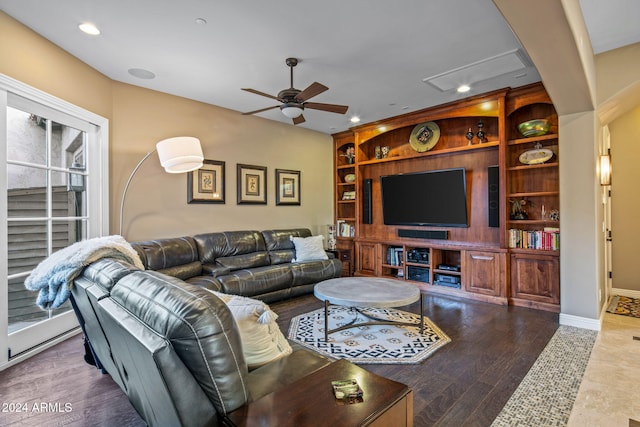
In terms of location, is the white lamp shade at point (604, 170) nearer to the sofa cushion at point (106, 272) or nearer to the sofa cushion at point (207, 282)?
the sofa cushion at point (207, 282)

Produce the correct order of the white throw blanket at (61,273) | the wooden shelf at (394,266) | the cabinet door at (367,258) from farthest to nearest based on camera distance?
1. the cabinet door at (367,258)
2. the wooden shelf at (394,266)
3. the white throw blanket at (61,273)

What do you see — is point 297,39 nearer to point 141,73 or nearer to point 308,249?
point 141,73

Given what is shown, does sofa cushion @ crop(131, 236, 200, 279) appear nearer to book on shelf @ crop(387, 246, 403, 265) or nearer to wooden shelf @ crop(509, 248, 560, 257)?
book on shelf @ crop(387, 246, 403, 265)

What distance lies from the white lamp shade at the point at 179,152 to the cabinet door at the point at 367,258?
10.9 feet

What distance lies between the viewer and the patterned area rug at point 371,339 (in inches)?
106

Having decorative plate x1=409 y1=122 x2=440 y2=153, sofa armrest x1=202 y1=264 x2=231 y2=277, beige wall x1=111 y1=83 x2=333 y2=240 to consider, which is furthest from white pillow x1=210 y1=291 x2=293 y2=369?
decorative plate x1=409 y1=122 x2=440 y2=153

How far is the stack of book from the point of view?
3.84 metres

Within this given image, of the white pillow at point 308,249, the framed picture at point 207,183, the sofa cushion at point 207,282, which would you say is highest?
the framed picture at point 207,183

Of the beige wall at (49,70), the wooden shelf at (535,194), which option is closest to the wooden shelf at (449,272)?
the wooden shelf at (535,194)

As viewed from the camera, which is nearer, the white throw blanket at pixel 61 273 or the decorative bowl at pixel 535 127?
the white throw blanket at pixel 61 273

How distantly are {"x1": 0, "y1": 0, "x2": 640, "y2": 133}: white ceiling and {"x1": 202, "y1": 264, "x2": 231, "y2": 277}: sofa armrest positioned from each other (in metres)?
2.29

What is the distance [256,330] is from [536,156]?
4205mm

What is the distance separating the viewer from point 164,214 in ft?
14.1

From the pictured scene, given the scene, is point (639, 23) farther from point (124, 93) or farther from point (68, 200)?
point (68, 200)
